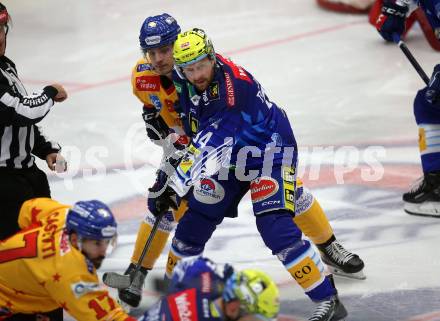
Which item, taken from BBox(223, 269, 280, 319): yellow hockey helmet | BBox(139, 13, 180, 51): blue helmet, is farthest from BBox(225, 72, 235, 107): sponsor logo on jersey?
BBox(223, 269, 280, 319): yellow hockey helmet

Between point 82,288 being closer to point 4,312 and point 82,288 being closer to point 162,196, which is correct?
point 4,312

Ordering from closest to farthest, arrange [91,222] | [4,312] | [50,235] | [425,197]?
[91,222] → [50,235] → [4,312] → [425,197]

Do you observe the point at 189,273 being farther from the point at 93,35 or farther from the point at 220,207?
the point at 93,35

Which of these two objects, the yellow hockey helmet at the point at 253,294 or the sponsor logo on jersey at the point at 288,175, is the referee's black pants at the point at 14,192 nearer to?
the sponsor logo on jersey at the point at 288,175

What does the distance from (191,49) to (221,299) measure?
1.24 m

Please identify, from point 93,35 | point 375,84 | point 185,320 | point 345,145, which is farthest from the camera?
point 93,35

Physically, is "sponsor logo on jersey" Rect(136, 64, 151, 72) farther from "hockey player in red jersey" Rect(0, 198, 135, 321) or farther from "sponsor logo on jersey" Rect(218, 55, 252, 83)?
"hockey player in red jersey" Rect(0, 198, 135, 321)

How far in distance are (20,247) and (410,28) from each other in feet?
17.2

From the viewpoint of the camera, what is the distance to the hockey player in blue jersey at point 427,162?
4922 millimetres

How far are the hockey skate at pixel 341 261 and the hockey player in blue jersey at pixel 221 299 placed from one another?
1.53 m

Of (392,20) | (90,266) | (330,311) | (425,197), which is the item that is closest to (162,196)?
(330,311)

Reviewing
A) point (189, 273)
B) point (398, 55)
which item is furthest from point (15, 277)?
point (398, 55)

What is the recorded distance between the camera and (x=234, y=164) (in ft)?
12.7

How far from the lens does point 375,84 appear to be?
677 cm
